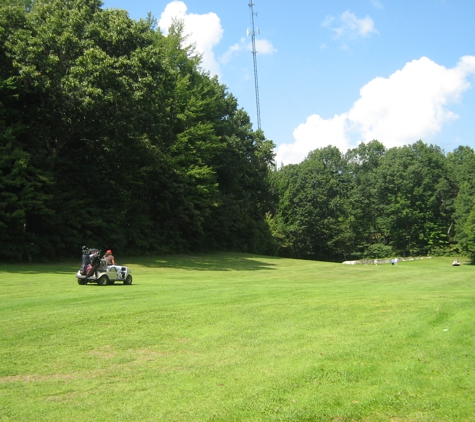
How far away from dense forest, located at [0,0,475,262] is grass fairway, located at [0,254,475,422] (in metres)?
21.4

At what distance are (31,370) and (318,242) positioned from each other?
79108mm

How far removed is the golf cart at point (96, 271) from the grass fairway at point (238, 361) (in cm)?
586

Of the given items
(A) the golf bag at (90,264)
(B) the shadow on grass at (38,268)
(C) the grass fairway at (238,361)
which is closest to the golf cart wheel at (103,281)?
(A) the golf bag at (90,264)

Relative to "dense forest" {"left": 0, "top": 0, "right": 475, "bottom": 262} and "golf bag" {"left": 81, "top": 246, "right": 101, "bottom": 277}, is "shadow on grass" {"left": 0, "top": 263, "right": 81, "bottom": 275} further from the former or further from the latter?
"golf bag" {"left": 81, "top": 246, "right": 101, "bottom": 277}

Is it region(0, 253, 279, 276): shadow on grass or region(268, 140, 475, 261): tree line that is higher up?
region(268, 140, 475, 261): tree line

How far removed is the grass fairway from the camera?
6.12 m

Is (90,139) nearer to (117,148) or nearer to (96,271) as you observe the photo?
(117,148)

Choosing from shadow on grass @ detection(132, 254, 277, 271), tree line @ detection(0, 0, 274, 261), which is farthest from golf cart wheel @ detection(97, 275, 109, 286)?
shadow on grass @ detection(132, 254, 277, 271)

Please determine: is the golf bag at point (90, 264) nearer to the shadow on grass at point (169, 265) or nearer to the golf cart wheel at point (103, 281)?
the golf cart wheel at point (103, 281)

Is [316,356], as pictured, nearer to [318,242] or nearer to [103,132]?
[103,132]

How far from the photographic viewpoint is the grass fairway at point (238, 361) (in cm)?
612

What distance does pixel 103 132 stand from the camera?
35.7 meters

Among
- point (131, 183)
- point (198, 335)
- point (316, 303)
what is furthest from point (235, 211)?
point (198, 335)

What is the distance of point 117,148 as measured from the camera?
36.5 m
